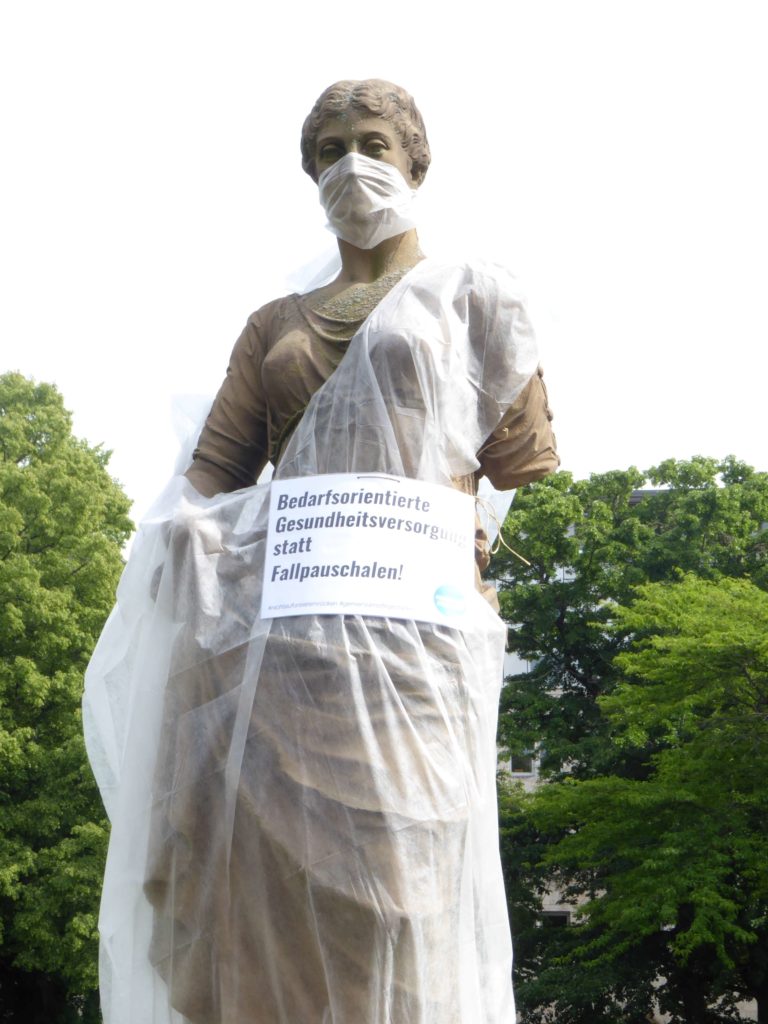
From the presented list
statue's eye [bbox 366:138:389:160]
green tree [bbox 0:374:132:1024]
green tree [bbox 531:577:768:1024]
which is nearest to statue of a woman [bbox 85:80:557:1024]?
statue's eye [bbox 366:138:389:160]

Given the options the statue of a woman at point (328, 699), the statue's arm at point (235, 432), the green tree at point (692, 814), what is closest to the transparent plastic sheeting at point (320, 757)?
the statue of a woman at point (328, 699)

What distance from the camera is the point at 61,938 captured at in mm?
20906

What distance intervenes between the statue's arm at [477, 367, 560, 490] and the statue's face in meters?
0.81

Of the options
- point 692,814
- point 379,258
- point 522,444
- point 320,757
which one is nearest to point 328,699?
point 320,757

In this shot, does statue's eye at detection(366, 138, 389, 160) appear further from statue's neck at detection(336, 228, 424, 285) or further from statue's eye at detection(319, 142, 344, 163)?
statue's neck at detection(336, 228, 424, 285)

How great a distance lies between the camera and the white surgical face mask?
4.80 m

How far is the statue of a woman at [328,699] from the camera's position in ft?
13.0

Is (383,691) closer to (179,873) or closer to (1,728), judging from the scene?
(179,873)

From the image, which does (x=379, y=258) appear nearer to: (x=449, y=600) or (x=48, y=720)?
(x=449, y=600)

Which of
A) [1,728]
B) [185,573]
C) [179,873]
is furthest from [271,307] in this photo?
[1,728]

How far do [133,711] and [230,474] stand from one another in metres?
0.82

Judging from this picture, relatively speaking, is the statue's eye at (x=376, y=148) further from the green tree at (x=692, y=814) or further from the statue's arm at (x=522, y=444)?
the green tree at (x=692, y=814)

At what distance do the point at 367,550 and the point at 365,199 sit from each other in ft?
3.87

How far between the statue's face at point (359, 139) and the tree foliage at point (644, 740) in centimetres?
1621
